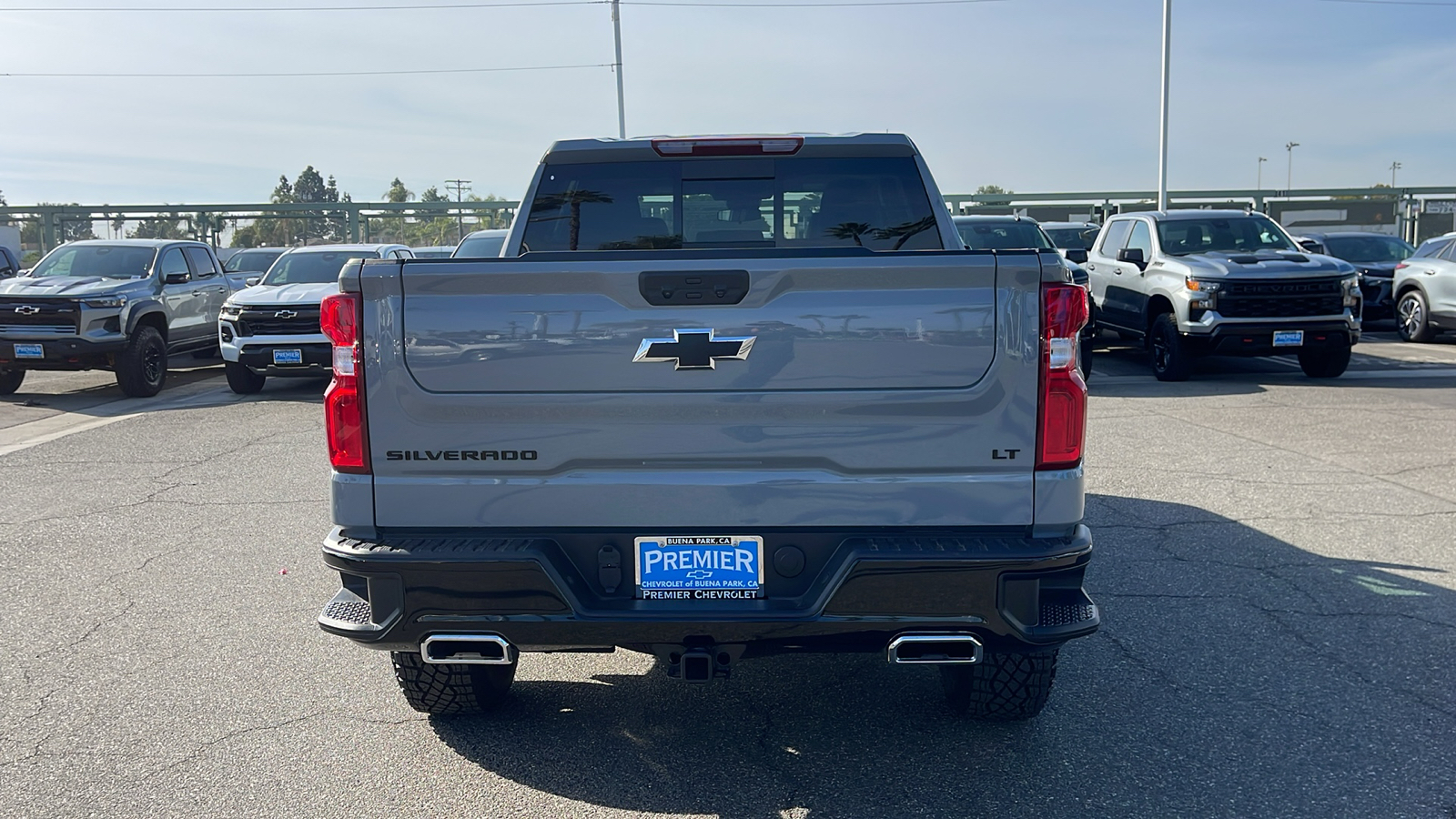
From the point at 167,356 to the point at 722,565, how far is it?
13471 millimetres

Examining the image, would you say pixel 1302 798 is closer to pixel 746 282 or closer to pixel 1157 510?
pixel 746 282

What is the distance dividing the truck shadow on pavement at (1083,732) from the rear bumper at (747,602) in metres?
0.53

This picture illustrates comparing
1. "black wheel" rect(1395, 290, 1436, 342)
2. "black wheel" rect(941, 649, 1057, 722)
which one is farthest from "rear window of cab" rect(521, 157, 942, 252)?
"black wheel" rect(1395, 290, 1436, 342)

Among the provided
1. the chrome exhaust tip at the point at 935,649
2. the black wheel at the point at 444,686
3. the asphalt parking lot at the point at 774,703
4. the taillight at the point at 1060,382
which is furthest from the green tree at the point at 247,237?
the taillight at the point at 1060,382

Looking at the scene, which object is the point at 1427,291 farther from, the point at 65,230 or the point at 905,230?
the point at 65,230

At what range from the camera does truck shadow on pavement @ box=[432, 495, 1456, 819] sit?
11.1 feet

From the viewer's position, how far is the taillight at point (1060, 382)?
309 cm

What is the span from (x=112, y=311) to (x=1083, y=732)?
1304 cm

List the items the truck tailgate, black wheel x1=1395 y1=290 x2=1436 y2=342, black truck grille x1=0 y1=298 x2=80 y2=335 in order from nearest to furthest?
the truck tailgate → black truck grille x1=0 y1=298 x2=80 y2=335 → black wheel x1=1395 y1=290 x2=1436 y2=342

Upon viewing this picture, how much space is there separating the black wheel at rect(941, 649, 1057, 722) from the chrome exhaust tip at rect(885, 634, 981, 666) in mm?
495

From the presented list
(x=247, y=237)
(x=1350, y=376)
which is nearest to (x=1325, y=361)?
(x=1350, y=376)

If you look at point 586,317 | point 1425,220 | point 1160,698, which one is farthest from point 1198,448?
point 1425,220

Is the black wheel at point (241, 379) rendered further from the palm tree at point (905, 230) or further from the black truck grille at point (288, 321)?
the palm tree at point (905, 230)

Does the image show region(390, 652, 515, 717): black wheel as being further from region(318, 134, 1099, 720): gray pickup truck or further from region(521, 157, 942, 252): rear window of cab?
region(521, 157, 942, 252): rear window of cab
